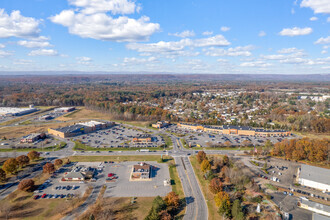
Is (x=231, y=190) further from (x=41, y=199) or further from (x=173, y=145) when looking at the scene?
(x=41, y=199)

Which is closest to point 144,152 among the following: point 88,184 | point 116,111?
point 88,184

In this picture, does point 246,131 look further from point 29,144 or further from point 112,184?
point 29,144

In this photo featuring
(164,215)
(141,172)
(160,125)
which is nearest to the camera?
(164,215)

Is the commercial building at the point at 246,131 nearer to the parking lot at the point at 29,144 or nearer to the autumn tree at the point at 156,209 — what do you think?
the autumn tree at the point at 156,209

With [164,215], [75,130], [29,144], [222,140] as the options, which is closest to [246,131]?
[222,140]

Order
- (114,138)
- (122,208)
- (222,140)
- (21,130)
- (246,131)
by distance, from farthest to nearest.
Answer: (21,130) → (246,131) → (114,138) → (222,140) → (122,208)

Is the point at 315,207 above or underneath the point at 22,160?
underneath

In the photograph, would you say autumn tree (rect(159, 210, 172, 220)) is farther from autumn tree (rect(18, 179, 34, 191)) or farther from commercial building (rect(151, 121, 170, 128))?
commercial building (rect(151, 121, 170, 128))

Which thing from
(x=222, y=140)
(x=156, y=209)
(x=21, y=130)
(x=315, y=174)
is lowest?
(x=21, y=130)

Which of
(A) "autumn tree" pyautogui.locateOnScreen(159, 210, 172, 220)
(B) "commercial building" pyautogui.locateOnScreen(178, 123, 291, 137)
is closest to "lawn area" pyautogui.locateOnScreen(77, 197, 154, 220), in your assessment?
(A) "autumn tree" pyautogui.locateOnScreen(159, 210, 172, 220)
